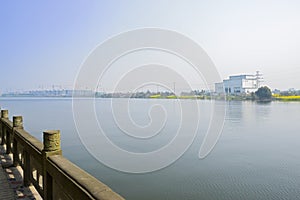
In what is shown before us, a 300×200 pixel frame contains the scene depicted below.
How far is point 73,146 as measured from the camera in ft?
45.1

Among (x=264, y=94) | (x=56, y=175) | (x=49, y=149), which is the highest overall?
(x=264, y=94)

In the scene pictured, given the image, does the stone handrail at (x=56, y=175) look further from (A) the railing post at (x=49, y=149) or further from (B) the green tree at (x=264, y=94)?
(B) the green tree at (x=264, y=94)

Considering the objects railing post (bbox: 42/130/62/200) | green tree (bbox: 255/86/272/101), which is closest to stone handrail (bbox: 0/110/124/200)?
railing post (bbox: 42/130/62/200)

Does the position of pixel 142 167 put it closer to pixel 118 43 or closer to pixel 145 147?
pixel 145 147

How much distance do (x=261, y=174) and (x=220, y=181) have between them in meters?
2.08

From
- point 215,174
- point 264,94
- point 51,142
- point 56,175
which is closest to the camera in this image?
point 56,175

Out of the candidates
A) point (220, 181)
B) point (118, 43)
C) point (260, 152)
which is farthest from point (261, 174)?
point (118, 43)

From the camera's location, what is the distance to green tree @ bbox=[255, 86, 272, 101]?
69.1 metres

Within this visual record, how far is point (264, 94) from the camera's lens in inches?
2729

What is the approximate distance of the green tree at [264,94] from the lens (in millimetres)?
69062

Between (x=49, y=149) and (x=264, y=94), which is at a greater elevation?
(x=264, y=94)

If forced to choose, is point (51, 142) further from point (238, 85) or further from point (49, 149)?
point (238, 85)

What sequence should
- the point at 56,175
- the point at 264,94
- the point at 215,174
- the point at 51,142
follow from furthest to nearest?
the point at 264,94 < the point at 215,174 < the point at 51,142 < the point at 56,175

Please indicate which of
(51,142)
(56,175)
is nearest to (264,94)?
(51,142)
